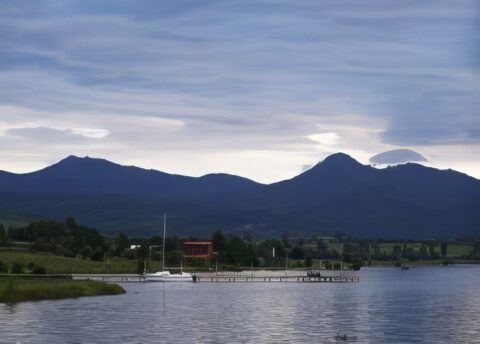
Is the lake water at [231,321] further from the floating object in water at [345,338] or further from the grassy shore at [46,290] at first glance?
the grassy shore at [46,290]

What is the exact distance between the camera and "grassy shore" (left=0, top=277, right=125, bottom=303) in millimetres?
149875

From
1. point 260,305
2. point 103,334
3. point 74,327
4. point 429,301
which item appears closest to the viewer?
point 103,334

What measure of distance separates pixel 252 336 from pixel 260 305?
5899cm

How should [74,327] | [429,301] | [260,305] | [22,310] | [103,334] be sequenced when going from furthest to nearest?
[429,301], [260,305], [22,310], [74,327], [103,334]

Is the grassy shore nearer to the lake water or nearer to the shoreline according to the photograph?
the shoreline

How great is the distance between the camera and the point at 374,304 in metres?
179

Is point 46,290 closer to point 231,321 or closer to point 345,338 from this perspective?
point 231,321

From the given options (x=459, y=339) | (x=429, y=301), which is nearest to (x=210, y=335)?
(x=459, y=339)

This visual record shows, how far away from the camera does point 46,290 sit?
16012 cm

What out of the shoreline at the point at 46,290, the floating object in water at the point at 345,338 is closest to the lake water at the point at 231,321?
the floating object in water at the point at 345,338

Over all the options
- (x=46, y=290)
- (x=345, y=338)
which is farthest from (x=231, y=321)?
(x=46, y=290)

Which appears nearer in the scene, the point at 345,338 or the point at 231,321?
the point at 345,338

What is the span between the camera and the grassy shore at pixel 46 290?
149875 mm

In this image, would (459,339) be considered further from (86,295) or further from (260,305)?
(86,295)
